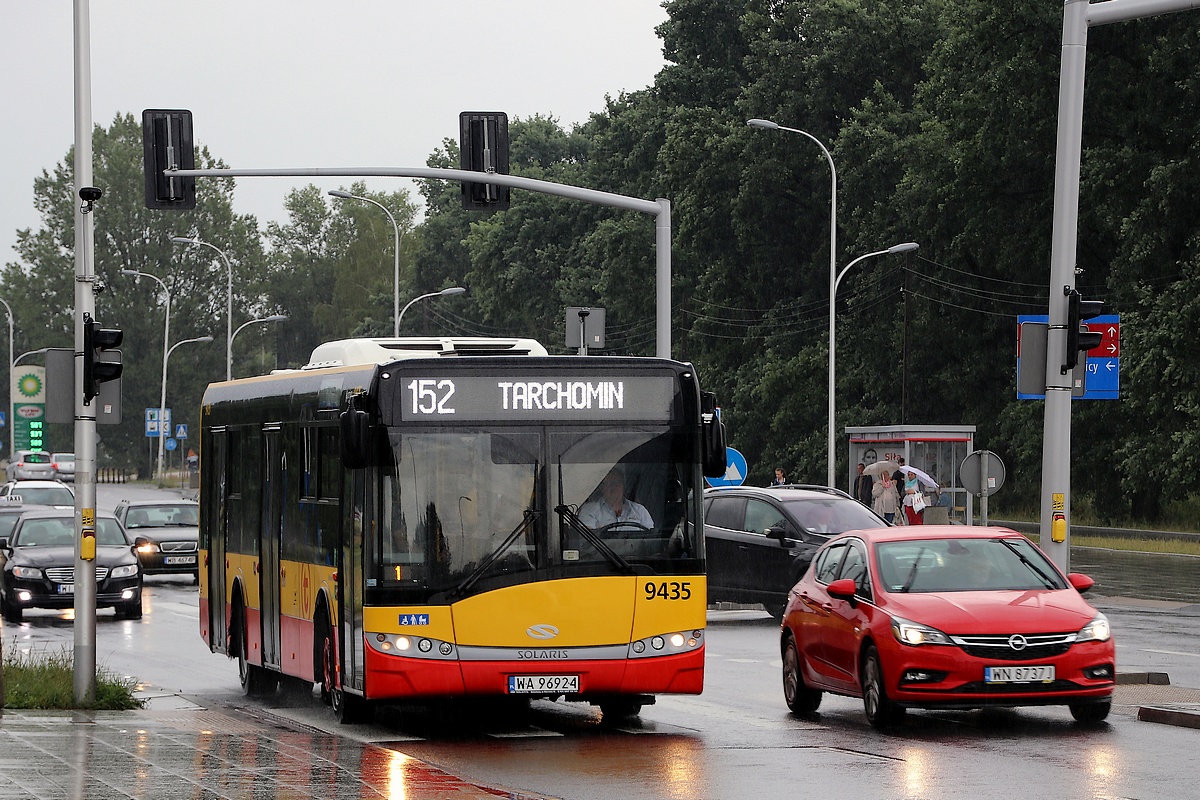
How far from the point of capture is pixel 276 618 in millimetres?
17875

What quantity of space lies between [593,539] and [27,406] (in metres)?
93.2

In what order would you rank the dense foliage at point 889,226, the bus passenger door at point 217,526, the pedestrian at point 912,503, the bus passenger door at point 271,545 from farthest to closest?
the dense foliage at point 889,226 < the pedestrian at point 912,503 < the bus passenger door at point 217,526 < the bus passenger door at point 271,545

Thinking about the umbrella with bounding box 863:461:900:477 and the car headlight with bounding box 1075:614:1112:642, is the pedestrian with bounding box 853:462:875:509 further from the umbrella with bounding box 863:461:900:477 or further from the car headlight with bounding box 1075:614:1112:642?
the car headlight with bounding box 1075:614:1112:642

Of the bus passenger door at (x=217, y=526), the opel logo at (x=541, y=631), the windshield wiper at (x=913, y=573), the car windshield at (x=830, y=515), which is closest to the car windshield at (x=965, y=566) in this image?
the windshield wiper at (x=913, y=573)

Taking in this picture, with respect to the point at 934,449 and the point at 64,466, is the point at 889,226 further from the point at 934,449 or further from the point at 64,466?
the point at 64,466

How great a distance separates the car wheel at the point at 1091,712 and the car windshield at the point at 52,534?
1867 centimetres

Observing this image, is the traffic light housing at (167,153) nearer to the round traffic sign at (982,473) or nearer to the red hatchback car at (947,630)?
the round traffic sign at (982,473)

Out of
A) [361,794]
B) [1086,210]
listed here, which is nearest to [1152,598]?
[361,794]

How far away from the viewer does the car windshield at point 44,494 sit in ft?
166

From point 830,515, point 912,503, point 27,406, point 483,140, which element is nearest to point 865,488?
point 912,503

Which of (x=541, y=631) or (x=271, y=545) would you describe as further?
(x=271, y=545)

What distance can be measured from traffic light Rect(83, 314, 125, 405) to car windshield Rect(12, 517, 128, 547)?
14.2 metres

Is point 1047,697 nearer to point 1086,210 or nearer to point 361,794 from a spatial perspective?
point 361,794

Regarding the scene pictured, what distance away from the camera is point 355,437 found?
14.4 m
